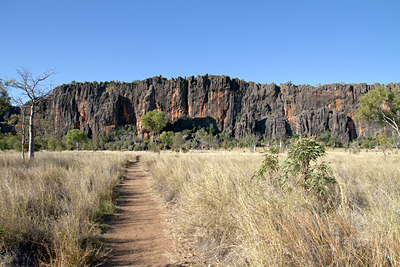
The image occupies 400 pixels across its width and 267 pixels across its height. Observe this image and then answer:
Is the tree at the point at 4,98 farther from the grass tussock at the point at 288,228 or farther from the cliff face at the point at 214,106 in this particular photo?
the cliff face at the point at 214,106

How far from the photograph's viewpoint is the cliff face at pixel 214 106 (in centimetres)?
9338

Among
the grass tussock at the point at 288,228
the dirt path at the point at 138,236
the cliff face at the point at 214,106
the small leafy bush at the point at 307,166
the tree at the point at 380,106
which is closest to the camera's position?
the grass tussock at the point at 288,228

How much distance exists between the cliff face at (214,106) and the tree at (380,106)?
7283cm

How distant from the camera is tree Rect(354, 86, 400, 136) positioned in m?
17.8

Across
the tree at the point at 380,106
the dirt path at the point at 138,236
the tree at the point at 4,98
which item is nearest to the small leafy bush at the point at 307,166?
the dirt path at the point at 138,236

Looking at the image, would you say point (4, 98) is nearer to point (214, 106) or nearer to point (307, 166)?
point (307, 166)

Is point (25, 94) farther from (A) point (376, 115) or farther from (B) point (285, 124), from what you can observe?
(B) point (285, 124)

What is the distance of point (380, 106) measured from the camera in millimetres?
18859

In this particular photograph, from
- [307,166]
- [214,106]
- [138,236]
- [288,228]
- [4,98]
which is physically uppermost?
[214,106]

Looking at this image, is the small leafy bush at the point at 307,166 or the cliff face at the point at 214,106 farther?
the cliff face at the point at 214,106

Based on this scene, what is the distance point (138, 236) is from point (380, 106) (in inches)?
906

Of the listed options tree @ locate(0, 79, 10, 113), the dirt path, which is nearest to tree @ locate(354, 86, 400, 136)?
the dirt path

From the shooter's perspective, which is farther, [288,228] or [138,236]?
[138,236]

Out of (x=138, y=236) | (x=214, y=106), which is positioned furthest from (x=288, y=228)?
(x=214, y=106)
